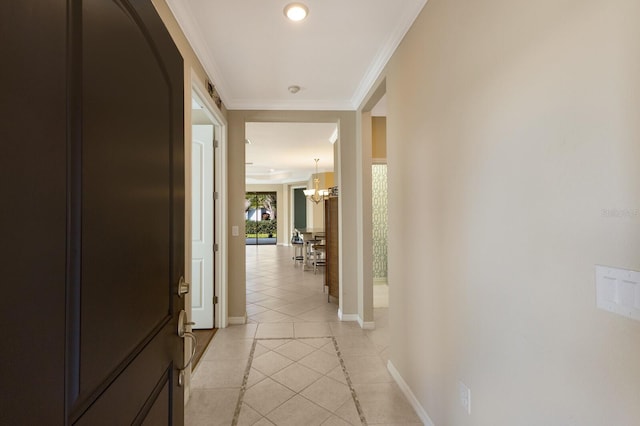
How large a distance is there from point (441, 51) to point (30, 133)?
5.83ft

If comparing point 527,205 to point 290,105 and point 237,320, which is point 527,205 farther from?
point 237,320

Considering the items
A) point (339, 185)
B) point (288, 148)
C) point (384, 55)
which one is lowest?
point (339, 185)

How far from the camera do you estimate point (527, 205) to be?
1.08 metres

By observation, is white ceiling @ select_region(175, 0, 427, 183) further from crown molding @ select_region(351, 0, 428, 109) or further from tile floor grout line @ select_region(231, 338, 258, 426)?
tile floor grout line @ select_region(231, 338, 258, 426)

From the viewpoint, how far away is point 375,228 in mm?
5824

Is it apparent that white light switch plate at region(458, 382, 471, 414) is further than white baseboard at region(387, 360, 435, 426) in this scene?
No

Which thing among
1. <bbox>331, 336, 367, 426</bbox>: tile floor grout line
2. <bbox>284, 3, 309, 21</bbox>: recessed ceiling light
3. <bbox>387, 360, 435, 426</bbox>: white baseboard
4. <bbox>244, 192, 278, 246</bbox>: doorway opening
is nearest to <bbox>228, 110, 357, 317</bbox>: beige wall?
<bbox>331, 336, 367, 426</bbox>: tile floor grout line

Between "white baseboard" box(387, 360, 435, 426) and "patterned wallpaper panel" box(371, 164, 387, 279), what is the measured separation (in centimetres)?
341

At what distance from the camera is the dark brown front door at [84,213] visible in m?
0.46

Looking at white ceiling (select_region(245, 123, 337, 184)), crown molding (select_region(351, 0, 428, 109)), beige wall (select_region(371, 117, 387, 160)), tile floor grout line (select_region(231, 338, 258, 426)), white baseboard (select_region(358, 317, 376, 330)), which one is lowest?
tile floor grout line (select_region(231, 338, 258, 426))

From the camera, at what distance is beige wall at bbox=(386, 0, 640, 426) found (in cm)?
81

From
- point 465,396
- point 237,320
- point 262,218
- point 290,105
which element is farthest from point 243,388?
point 262,218

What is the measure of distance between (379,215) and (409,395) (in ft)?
12.8

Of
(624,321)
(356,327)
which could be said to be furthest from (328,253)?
(624,321)
